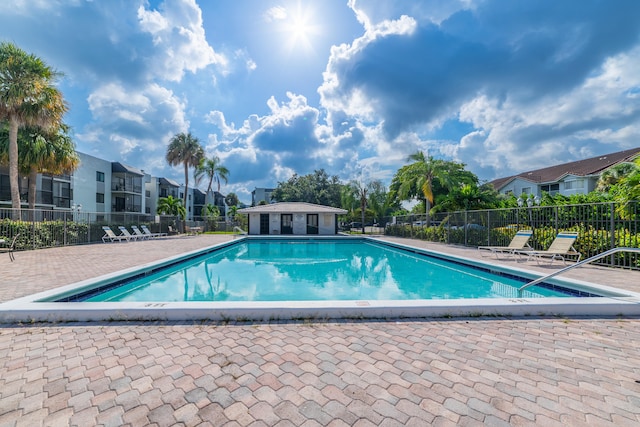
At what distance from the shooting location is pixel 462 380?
242 centimetres

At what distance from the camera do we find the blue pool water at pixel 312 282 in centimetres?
655

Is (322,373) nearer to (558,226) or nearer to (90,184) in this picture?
(558,226)

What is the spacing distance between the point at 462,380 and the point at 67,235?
19504mm

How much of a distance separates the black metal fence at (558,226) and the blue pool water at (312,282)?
3.55 meters

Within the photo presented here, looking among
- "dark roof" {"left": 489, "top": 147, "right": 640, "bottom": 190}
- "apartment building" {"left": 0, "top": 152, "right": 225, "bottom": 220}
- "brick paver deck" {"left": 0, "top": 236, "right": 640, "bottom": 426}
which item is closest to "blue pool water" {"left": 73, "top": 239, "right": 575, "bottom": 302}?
"brick paver deck" {"left": 0, "top": 236, "right": 640, "bottom": 426}

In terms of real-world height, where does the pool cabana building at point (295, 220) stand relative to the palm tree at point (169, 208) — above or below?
below

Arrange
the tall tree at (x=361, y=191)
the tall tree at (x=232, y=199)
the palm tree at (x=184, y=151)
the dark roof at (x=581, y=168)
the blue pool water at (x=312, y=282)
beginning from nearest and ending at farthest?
the blue pool water at (x=312, y=282) < the dark roof at (x=581, y=168) < the tall tree at (x=361, y=191) < the palm tree at (x=184, y=151) < the tall tree at (x=232, y=199)

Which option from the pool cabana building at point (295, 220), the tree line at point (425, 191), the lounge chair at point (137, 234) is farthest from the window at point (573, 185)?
the lounge chair at point (137, 234)

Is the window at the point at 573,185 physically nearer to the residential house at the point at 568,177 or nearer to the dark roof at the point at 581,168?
the residential house at the point at 568,177

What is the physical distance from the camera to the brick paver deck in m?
1.99

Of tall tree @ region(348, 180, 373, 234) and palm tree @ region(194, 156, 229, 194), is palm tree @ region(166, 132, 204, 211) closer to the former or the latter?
palm tree @ region(194, 156, 229, 194)

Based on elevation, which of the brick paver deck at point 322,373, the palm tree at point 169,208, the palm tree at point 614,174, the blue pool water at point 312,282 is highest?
the palm tree at point 614,174

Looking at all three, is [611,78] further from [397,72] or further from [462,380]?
[462,380]

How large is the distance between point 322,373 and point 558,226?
11851mm
